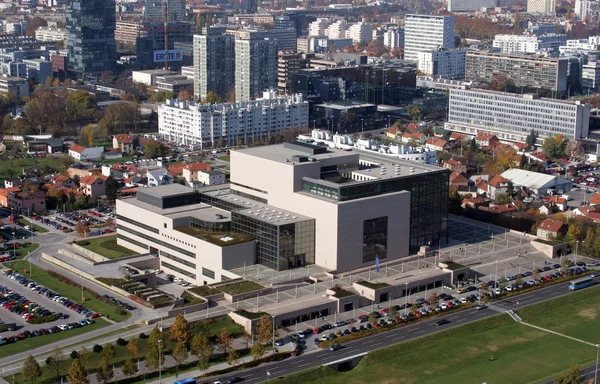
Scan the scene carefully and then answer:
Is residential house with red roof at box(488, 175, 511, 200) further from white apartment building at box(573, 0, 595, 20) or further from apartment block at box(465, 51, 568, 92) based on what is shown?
white apartment building at box(573, 0, 595, 20)

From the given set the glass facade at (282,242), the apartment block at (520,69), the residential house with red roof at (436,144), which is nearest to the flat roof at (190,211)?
the glass facade at (282,242)

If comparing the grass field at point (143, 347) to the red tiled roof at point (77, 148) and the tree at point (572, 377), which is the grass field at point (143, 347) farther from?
the red tiled roof at point (77, 148)

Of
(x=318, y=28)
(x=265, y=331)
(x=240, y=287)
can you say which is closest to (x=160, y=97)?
(x=240, y=287)

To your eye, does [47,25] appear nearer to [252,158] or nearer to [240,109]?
[240,109]

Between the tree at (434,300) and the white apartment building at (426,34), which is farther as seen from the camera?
the white apartment building at (426,34)

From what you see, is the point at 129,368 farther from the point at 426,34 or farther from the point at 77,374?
the point at 426,34

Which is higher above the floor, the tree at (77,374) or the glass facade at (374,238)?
the glass facade at (374,238)

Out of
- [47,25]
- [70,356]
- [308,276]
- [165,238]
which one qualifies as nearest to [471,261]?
[308,276]
